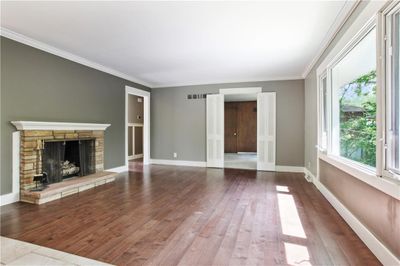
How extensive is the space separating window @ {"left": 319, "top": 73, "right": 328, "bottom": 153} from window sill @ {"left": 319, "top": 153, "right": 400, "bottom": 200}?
2.72ft

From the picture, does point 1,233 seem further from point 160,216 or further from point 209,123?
point 209,123

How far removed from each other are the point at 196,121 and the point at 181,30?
375cm

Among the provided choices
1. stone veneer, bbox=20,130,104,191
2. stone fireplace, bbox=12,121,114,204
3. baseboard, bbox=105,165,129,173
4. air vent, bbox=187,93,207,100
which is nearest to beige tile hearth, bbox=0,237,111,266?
stone fireplace, bbox=12,121,114,204

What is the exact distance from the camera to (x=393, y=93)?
1766 millimetres

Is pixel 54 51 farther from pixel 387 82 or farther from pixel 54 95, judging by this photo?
pixel 387 82

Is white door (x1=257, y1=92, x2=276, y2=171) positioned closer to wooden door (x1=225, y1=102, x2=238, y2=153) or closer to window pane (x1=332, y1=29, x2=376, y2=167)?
window pane (x1=332, y1=29, x2=376, y2=167)

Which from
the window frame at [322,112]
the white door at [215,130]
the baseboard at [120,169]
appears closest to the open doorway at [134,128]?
the baseboard at [120,169]

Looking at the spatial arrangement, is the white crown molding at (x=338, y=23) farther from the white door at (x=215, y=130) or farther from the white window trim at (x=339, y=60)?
the white door at (x=215, y=130)

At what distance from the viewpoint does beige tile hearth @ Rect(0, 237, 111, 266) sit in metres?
1.83

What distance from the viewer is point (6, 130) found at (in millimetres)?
3232

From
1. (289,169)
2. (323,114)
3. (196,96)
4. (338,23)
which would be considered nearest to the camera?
(338,23)

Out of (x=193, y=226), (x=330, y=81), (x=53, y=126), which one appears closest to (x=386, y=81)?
(x=330, y=81)

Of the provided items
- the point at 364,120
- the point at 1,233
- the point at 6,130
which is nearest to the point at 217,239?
the point at 364,120

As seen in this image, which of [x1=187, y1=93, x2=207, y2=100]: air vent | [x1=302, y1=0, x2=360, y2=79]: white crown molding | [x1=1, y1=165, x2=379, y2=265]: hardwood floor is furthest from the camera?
[x1=187, y1=93, x2=207, y2=100]: air vent
